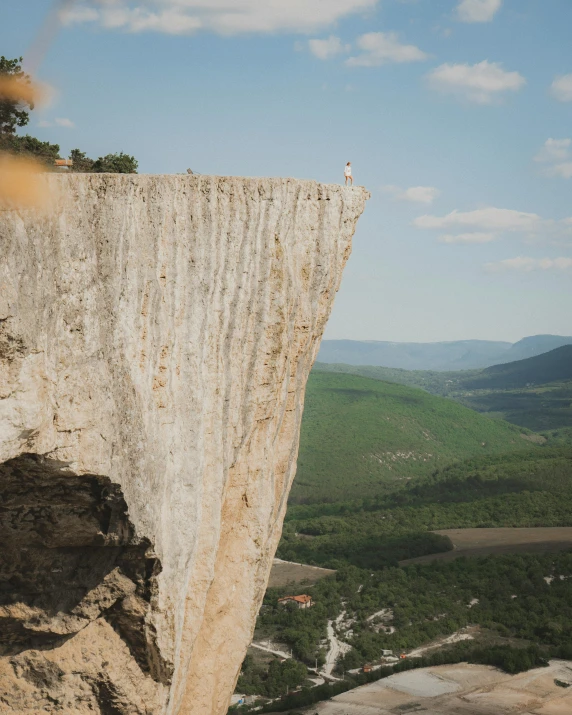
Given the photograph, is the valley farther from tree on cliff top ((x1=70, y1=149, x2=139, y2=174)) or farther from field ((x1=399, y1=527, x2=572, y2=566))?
tree on cliff top ((x1=70, y1=149, x2=139, y2=174))

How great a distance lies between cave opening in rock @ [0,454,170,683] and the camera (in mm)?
8695

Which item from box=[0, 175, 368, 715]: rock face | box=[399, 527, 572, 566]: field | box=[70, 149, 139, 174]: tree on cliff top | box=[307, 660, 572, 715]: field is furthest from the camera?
box=[399, 527, 572, 566]: field

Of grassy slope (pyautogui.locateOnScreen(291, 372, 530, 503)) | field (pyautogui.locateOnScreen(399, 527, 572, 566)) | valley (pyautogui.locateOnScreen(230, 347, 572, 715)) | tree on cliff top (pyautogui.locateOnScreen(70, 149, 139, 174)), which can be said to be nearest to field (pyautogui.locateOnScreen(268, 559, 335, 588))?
valley (pyautogui.locateOnScreen(230, 347, 572, 715))

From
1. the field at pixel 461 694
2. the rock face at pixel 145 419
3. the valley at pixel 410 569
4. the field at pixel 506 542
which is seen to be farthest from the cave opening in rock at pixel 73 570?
the field at pixel 506 542

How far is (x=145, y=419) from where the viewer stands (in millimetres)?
9102

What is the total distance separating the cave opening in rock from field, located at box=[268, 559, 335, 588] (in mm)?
43846

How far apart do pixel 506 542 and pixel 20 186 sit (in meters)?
53.4

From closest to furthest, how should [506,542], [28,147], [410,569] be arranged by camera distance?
1. [28,147]
2. [410,569]
3. [506,542]

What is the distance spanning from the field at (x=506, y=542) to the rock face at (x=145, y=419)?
43.2 m

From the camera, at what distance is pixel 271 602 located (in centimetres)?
4891

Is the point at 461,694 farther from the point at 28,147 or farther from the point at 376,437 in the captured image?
the point at 376,437

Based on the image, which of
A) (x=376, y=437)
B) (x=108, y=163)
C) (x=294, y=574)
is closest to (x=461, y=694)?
(x=108, y=163)

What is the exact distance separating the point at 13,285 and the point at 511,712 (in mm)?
24109

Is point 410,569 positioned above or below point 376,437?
below
